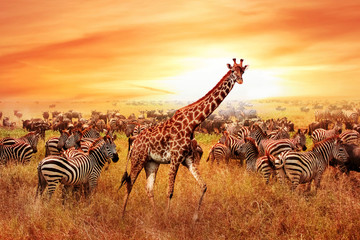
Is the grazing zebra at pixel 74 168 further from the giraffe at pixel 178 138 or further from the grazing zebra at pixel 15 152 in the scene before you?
the grazing zebra at pixel 15 152

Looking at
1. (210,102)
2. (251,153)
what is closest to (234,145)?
(251,153)

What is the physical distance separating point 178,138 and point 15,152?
702cm

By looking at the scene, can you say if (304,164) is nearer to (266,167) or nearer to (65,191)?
(266,167)

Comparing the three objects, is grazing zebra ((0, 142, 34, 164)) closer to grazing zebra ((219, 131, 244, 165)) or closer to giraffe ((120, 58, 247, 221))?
giraffe ((120, 58, 247, 221))

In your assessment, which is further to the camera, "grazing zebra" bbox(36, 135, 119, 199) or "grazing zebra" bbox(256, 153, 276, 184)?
"grazing zebra" bbox(256, 153, 276, 184)

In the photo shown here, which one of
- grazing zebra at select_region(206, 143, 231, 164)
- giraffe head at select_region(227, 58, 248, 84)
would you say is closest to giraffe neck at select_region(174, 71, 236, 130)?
giraffe head at select_region(227, 58, 248, 84)

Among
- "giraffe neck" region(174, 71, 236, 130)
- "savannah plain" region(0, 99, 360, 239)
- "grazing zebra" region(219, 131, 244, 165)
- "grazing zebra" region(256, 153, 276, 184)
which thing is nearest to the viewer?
"savannah plain" region(0, 99, 360, 239)

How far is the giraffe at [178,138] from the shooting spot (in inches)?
311

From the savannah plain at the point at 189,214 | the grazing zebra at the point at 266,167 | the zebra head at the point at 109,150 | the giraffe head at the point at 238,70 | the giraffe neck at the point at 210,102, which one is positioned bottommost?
the savannah plain at the point at 189,214

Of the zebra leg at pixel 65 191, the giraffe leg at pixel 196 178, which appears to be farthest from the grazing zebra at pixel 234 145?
the zebra leg at pixel 65 191

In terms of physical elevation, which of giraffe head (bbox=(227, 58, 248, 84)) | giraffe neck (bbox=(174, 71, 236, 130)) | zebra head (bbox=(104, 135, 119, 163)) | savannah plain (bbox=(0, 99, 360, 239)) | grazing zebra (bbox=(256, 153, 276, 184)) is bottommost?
savannah plain (bbox=(0, 99, 360, 239))

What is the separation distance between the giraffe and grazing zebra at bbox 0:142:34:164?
574 centimetres

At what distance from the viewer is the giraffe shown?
7898 mm

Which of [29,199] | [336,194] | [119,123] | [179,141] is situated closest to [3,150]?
[29,199]
